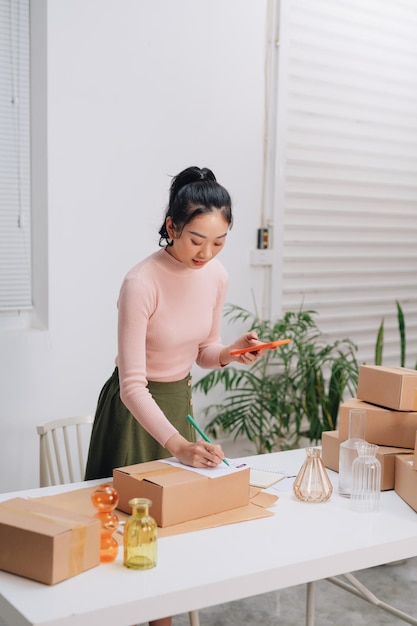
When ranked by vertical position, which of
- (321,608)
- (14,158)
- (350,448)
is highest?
(14,158)

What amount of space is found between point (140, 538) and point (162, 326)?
2.40ft

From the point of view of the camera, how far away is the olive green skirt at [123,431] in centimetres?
226

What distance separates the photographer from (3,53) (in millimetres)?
3182

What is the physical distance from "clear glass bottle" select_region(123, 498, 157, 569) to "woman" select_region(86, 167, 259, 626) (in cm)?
37

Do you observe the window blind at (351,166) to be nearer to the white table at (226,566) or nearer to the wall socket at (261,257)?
the wall socket at (261,257)

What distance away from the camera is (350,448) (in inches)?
79.8

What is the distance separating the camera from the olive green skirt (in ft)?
7.42

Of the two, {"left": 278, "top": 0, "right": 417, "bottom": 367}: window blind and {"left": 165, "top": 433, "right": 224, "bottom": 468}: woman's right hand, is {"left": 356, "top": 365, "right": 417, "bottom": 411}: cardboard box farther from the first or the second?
{"left": 278, "top": 0, "right": 417, "bottom": 367}: window blind

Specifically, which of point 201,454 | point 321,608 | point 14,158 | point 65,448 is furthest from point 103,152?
point 321,608

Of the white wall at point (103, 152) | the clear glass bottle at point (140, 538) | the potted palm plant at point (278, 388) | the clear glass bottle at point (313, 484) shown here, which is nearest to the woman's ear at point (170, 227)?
the clear glass bottle at point (313, 484)

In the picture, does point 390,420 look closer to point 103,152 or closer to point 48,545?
point 48,545

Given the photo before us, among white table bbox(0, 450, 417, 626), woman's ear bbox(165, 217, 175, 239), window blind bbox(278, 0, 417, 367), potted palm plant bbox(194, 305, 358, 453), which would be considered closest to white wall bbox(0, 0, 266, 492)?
window blind bbox(278, 0, 417, 367)

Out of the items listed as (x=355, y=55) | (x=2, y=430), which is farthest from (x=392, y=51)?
(x=2, y=430)

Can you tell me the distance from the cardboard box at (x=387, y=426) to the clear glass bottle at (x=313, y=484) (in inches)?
9.0
